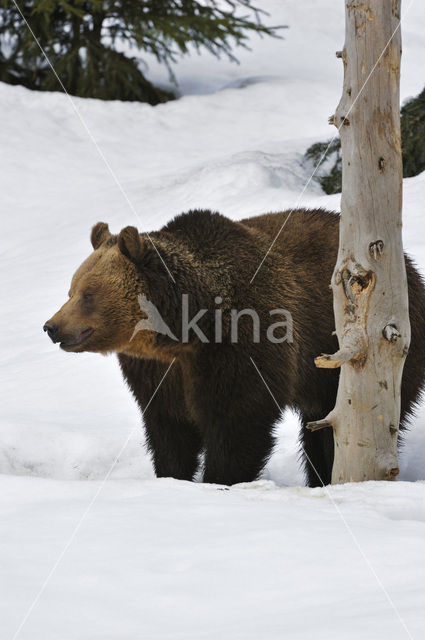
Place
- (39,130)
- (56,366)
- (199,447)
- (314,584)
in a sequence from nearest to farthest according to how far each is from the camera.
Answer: (314,584) < (199,447) < (56,366) < (39,130)

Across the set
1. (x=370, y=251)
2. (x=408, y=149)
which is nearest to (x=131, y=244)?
(x=370, y=251)

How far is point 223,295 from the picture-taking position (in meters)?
4.50

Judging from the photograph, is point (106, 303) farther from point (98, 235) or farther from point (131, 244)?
point (98, 235)

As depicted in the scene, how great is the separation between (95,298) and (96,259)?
289mm

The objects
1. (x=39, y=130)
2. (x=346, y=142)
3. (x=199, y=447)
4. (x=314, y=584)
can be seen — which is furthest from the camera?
(x=39, y=130)

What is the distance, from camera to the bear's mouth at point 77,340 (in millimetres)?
4309

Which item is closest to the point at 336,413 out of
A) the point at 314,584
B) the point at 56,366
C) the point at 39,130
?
the point at 314,584

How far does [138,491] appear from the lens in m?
3.64

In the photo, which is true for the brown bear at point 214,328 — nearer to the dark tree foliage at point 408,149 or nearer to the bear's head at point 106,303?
the bear's head at point 106,303

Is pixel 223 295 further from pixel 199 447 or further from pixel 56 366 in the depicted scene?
pixel 56 366

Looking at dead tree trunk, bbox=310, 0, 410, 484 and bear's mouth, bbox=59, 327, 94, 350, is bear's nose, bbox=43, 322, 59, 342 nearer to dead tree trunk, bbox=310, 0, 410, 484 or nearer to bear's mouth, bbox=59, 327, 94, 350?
bear's mouth, bbox=59, 327, 94, 350

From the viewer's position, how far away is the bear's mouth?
170 inches

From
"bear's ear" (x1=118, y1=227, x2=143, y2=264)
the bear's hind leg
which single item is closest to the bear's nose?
"bear's ear" (x1=118, y1=227, x2=143, y2=264)

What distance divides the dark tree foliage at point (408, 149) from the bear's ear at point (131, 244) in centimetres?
408
